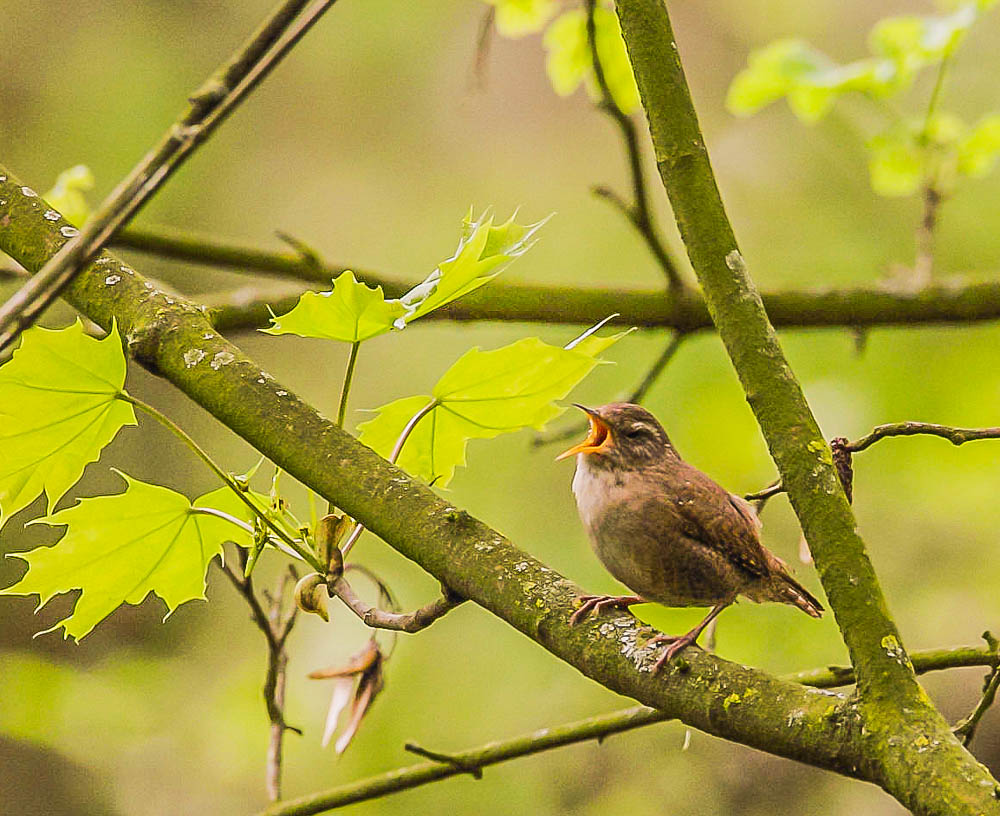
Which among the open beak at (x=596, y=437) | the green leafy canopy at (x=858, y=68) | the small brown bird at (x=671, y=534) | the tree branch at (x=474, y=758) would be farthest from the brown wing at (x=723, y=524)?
the green leafy canopy at (x=858, y=68)

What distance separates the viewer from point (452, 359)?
536cm

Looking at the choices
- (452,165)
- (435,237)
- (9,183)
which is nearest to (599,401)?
(435,237)

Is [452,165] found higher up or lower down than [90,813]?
higher up

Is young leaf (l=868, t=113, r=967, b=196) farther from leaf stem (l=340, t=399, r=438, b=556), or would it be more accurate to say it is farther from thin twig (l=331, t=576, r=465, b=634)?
thin twig (l=331, t=576, r=465, b=634)

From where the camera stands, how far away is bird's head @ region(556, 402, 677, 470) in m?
1.90

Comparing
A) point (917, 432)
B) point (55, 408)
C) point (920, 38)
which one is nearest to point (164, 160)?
point (55, 408)

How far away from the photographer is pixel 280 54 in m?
0.82

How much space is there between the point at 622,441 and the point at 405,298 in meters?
0.80

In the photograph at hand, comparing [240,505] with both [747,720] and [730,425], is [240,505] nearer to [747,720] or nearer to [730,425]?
[747,720]

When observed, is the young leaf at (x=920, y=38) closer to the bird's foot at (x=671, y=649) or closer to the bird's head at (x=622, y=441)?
the bird's head at (x=622, y=441)

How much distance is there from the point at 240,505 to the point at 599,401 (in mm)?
3442

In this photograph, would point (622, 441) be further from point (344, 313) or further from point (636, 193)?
point (344, 313)

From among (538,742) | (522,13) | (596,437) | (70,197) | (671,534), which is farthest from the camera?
(522,13)

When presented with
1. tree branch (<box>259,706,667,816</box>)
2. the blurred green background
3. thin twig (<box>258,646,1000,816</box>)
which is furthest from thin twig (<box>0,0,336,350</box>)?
the blurred green background
